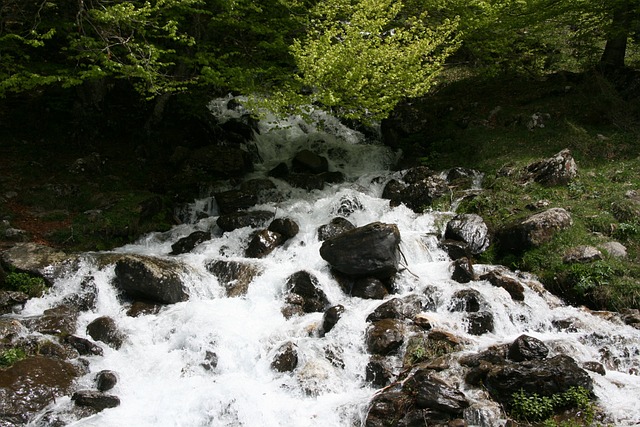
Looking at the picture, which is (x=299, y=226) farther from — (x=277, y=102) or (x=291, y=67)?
(x=291, y=67)

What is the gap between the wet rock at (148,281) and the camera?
11891 millimetres

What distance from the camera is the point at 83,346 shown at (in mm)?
10227

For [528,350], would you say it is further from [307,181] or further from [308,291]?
[307,181]

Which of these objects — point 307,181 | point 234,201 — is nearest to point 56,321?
point 234,201

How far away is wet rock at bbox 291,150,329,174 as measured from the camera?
20.4m

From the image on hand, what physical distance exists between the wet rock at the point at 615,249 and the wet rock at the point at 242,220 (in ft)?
30.7

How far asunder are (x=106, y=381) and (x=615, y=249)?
11418 mm

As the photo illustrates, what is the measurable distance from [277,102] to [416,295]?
22.1 ft

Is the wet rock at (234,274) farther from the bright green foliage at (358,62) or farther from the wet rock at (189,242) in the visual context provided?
the bright green foliage at (358,62)

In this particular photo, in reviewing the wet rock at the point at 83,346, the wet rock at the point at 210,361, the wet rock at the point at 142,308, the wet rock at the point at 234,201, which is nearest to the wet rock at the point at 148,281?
the wet rock at the point at 142,308

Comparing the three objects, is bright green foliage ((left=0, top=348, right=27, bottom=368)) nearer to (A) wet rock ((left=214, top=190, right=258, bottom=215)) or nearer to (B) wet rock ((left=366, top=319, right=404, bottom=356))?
(B) wet rock ((left=366, top=319, right=404, bottom=356))

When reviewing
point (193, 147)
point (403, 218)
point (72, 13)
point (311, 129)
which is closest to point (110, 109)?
point (193, 147)

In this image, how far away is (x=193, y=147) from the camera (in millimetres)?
20672

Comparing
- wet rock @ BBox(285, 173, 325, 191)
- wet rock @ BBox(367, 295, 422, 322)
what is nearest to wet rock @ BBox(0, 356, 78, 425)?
wet rock @ BBox(367, 295, 422, 322)
